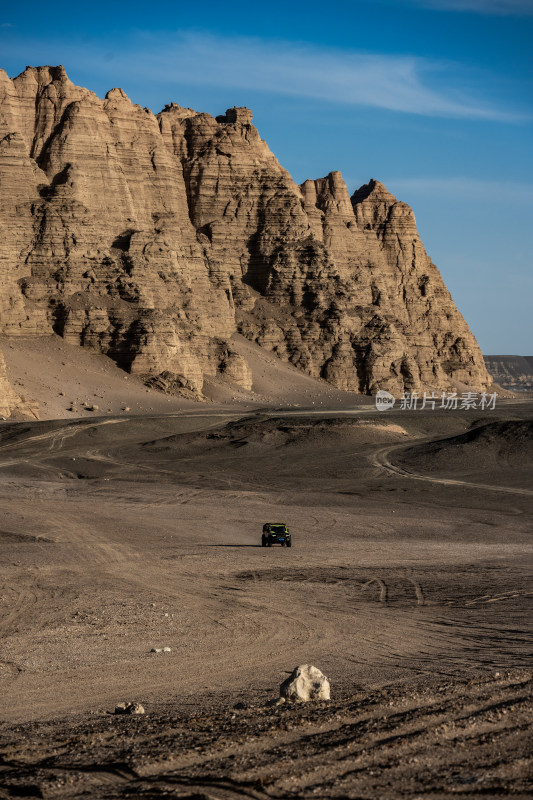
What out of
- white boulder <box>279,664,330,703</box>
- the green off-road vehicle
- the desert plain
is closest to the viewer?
the desert plain

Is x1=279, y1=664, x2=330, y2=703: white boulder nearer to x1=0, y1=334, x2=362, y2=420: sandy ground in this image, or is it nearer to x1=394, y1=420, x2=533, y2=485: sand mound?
x1=394, y1=420, x2=533, y2=485: sand mound

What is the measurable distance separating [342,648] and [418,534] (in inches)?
657

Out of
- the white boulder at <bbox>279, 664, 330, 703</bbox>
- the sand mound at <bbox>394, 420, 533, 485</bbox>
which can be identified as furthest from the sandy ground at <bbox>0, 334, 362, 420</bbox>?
the white boulder at <bbox>279, 664, 330, 703</bbox>

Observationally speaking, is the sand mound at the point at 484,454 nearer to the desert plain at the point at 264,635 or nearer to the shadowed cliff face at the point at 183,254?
the desert plain at the point at 264,635

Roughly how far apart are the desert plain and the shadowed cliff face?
48028 mm

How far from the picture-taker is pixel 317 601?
60.5ft

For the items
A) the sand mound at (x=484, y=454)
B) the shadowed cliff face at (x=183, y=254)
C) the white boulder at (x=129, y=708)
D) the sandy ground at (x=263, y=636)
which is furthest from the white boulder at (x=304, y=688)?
the shadowed cliff face at (x=183, y=254)

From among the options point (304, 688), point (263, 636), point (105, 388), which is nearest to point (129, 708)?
point (304, 688)

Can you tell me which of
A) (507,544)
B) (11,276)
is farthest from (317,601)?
(11,276)

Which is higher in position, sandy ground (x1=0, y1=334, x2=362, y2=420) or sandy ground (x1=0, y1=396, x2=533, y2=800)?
sandy ground (x1=0, y1=334, x2=362, y2=420)

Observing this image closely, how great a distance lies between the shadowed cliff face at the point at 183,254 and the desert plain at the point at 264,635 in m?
48.0

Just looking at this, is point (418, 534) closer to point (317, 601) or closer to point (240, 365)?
point (317, 601)

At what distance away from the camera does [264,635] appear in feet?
49.5

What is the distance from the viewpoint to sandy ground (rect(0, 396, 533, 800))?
7828 mm
